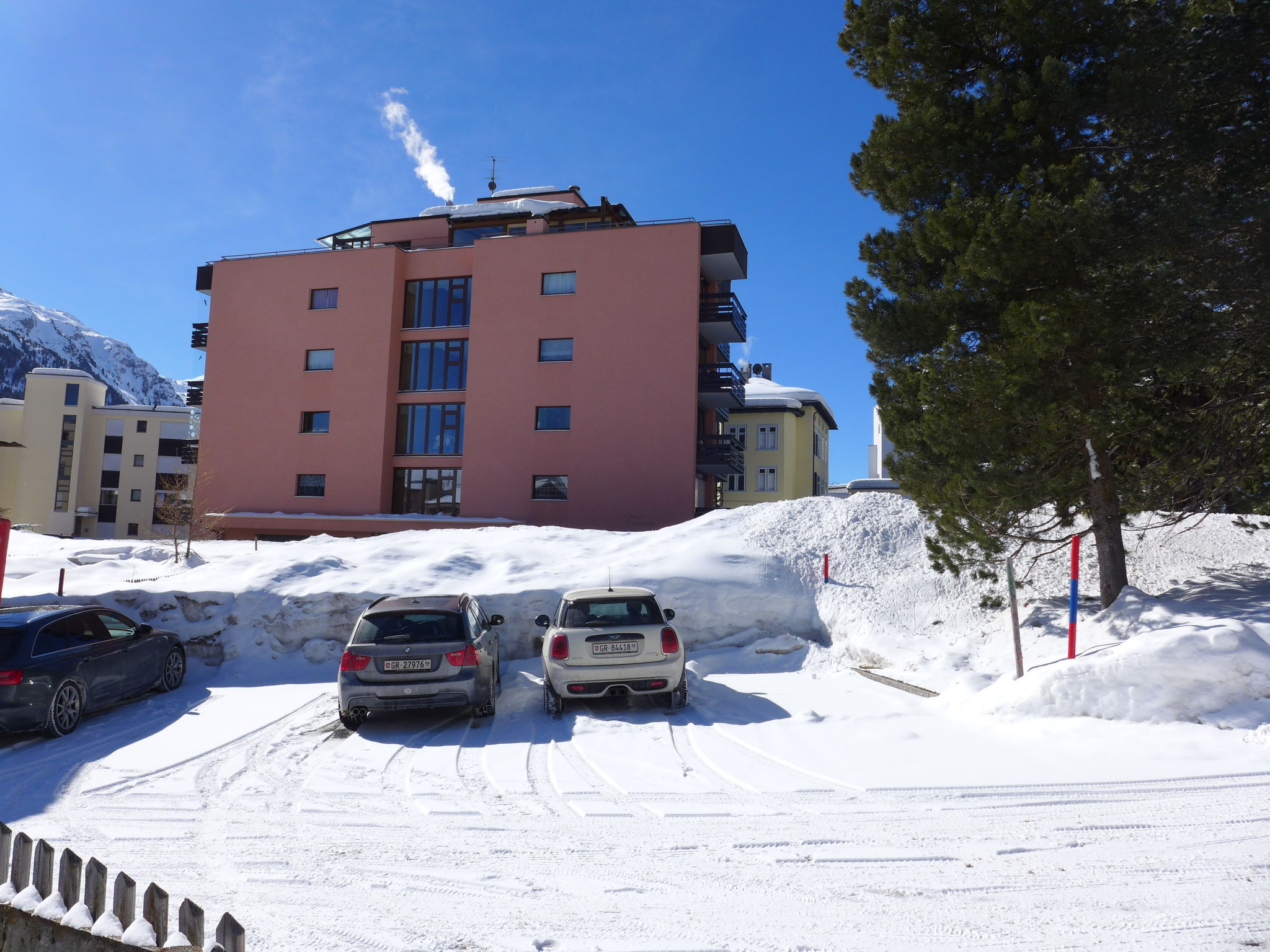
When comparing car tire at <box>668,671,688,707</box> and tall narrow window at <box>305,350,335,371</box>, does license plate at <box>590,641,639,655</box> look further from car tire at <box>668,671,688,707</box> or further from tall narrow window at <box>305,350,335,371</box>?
tall narrow window at <box>305,350,335,371</box>

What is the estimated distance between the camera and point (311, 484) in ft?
109

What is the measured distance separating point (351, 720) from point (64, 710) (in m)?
3.08

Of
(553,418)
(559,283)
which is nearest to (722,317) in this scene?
(559,283)

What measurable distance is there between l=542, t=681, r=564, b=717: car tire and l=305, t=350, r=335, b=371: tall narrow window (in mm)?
27811

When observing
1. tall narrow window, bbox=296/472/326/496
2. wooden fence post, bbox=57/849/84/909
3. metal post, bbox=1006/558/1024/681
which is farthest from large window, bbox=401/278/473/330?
wooden fence post, bbox=57/849/84/909

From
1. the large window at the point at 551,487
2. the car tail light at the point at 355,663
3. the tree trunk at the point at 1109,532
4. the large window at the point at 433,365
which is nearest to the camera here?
the car tail light at the point at 355,663

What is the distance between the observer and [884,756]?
23.5 feet

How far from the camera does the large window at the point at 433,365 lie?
3297cm

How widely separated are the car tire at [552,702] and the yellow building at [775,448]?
39085 millimetres

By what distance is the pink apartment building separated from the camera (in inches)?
1184

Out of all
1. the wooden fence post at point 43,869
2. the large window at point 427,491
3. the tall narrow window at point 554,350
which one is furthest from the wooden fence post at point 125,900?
the large window at point 427,491

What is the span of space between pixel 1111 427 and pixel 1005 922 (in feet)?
22.0

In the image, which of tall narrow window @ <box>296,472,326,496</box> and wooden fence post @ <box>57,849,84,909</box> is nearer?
wooden fence post @ <box>57,849,84,909</box>

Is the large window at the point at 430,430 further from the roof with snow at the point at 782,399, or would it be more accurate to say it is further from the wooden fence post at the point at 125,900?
the wooden fence post at the point at 125,900
